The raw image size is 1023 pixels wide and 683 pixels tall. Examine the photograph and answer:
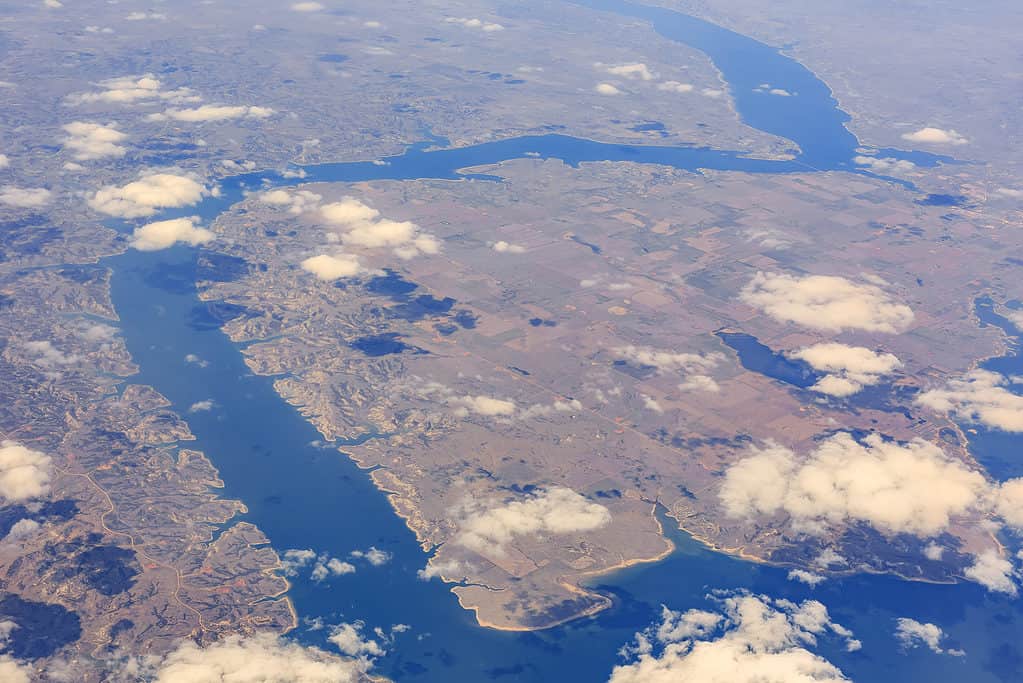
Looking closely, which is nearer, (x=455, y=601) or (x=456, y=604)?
(x=456, y=604)

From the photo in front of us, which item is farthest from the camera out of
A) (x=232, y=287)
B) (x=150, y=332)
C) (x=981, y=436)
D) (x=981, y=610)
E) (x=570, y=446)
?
(x=232, y=287)

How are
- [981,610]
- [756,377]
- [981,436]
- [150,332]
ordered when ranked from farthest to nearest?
[150,332], [756,377], [981,436], [981,610]

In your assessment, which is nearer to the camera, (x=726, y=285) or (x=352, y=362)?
(x=352, y=362)

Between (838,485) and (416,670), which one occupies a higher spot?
(838,485)

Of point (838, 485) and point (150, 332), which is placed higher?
point (838, 485)

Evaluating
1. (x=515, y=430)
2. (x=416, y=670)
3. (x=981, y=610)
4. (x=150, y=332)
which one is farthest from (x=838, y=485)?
(x=150, y=332)

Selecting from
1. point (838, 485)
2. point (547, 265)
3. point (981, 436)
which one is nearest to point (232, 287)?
point (547, 265)

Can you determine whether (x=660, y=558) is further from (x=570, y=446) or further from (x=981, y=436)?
(x=981, y=436)

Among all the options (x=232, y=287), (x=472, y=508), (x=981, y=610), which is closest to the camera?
(x=981, y=610)

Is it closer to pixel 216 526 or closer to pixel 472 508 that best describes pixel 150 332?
pixel 216 526
